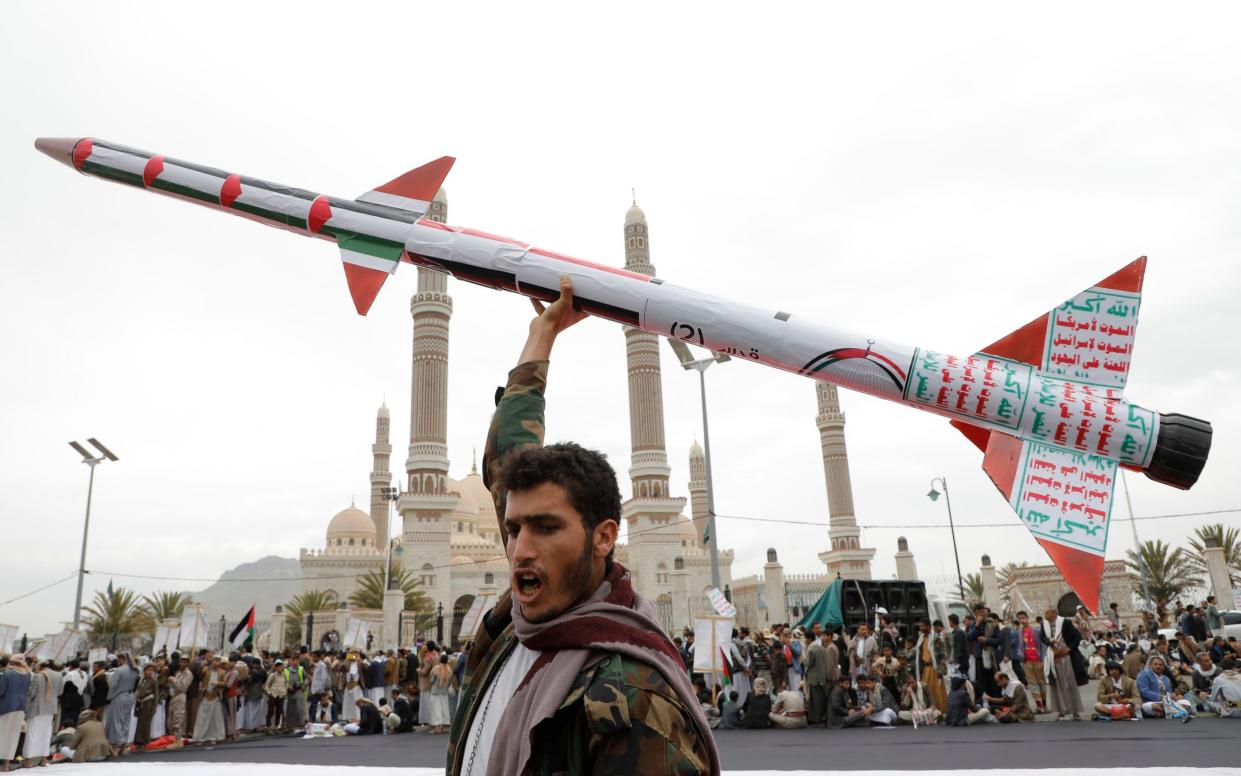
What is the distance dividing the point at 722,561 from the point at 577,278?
141 feet

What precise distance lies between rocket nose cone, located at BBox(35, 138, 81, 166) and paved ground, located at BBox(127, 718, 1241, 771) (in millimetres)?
7062

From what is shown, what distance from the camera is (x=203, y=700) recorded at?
13.8m

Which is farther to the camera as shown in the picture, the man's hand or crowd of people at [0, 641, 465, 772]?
crowd of people at [0, 641, 465, 772]

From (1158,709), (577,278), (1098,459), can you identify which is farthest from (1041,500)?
(1158,709)

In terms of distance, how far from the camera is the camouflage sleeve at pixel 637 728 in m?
1.55

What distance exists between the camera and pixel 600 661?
1703mm

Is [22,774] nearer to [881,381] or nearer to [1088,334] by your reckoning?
[881,381]

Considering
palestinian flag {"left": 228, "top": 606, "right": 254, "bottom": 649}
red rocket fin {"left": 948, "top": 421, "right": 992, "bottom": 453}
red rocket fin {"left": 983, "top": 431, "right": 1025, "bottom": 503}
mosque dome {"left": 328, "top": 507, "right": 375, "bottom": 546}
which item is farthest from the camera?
mosque dome {"left": 328, "top": 507, "right": 375, "bottom": 546}

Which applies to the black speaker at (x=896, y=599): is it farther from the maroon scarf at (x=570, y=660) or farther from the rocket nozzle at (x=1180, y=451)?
the maroon scarf at (x=570, y=660)

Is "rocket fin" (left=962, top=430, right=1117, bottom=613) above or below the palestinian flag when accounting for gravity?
above

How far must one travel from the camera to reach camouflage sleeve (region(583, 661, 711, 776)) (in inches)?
61.1

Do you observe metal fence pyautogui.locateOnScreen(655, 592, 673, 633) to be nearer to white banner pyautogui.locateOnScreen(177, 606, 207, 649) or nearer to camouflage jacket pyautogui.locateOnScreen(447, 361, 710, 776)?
white banner pyautogui.locateOnScreen(177, 606, 207, 649)

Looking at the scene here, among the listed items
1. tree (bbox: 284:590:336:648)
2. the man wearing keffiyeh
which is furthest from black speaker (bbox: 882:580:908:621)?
tree (bbox: 284:590:336:648)

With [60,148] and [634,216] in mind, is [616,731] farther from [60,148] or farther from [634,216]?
[634,216]
